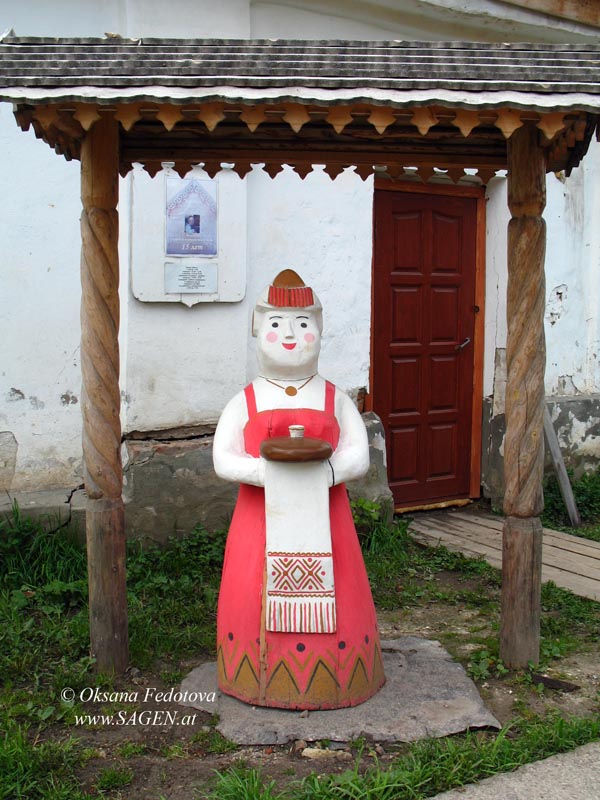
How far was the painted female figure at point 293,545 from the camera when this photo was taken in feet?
11.4

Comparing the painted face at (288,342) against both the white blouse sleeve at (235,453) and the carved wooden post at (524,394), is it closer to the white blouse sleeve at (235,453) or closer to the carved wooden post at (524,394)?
the white blouse sleeve at (235,453)

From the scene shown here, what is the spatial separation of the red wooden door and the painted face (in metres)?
2.91

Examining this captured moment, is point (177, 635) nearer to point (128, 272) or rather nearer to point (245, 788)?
point (245, 788)

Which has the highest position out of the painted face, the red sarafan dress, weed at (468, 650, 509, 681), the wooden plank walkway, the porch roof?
the porch roof

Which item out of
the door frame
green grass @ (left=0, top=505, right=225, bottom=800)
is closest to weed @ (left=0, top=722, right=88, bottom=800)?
green grass @ (left=0, top=505, right=225, bottom=800)

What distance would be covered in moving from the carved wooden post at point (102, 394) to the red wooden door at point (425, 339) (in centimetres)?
310

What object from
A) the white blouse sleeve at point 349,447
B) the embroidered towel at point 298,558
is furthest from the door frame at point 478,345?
the embroidered towel at point 298,558

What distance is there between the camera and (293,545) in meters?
3.46

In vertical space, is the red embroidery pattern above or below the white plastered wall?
below

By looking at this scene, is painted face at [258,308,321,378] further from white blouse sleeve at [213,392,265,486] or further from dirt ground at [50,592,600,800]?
dirt ground at [50,592,600,800]

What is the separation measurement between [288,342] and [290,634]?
120cm

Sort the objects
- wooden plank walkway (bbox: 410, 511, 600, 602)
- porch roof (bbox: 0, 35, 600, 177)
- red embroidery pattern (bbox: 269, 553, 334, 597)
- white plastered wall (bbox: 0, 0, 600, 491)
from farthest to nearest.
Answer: wooden plank walkway (bbox: 410, 511, 600, 602) → white plastered wall (bbox: 0, 0, 600, 491) → red embroidery pattern (bbox: 269, 553, 334, 597) → porch roof (bbox: 0, 35, 600, 177)

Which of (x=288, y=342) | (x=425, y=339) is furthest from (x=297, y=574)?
(x=425, y=339)

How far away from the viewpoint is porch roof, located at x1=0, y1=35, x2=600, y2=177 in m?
3.13
